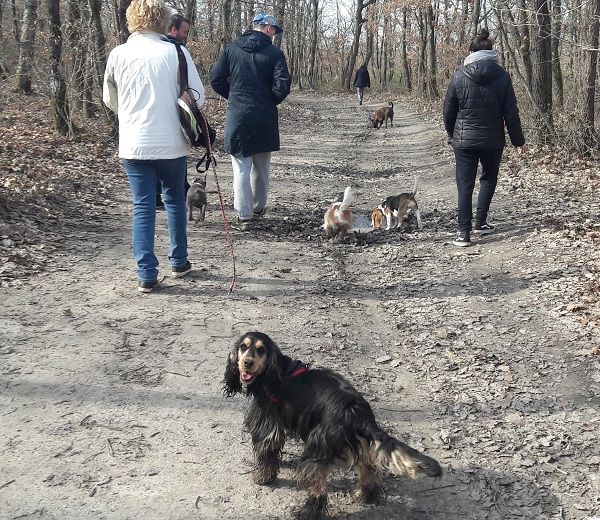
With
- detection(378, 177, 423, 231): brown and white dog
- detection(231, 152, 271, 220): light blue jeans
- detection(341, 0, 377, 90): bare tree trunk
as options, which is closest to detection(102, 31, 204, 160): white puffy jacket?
detection(231, 152, 271, 220): light blue jeans

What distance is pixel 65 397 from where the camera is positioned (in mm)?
3719

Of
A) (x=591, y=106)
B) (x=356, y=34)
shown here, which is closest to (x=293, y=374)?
(x=591, y=106)

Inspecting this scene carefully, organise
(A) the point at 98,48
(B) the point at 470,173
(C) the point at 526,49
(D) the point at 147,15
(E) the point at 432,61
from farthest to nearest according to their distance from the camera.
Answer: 1. (E) the point at 432,61
2. (A) the point at 98,48
3. (C) the point at 526,49
4. (B) the point at 470,173
5. (D) the point at 147,15

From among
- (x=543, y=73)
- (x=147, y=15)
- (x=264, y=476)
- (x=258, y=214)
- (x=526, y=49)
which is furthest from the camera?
(x=526, y=49)

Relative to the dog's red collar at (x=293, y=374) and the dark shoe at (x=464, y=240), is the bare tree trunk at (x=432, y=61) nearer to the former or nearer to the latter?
the dark shoe at (x=464, y=240)

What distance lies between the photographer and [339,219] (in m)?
7.39

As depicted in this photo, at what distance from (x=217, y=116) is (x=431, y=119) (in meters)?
9.00

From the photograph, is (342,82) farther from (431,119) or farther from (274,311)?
(274,311)

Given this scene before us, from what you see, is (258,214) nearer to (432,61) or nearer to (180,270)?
(180,270)

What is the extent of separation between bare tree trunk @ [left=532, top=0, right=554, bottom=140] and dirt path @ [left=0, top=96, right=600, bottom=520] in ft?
16.3

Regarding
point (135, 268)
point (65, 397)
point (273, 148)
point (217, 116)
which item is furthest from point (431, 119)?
point (65, 397)

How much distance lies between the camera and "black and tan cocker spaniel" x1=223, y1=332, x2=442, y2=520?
2632mm

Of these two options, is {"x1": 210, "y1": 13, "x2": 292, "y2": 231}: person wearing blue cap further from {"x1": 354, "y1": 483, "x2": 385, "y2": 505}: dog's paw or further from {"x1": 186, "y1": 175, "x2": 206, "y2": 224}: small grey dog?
{"x1": 354, "y1": 483, "x2": 385, "y2": 505}: dog's paw

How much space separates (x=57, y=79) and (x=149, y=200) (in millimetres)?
8377
